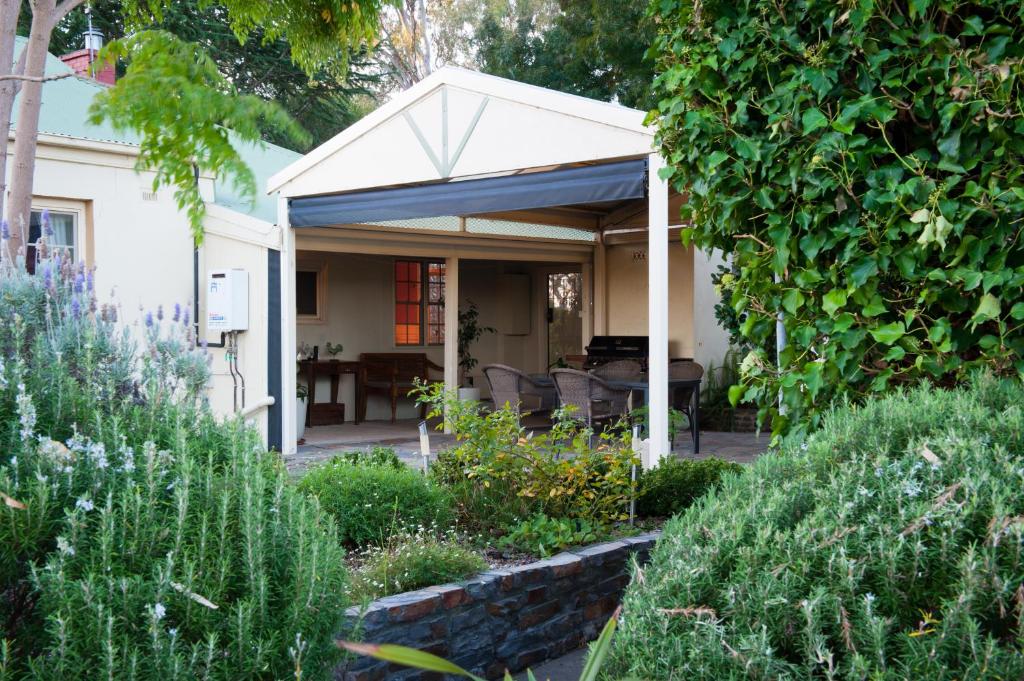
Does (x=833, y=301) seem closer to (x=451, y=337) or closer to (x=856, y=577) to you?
(x=856, y=577)

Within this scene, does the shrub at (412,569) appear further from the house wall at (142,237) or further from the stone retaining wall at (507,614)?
the house wall at (142,237)

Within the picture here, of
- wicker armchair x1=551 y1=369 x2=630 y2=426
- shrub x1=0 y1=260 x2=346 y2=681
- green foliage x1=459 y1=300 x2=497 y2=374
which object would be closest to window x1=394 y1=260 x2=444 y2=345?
green foliage x1=459 y1=300 x2=497 y2=374

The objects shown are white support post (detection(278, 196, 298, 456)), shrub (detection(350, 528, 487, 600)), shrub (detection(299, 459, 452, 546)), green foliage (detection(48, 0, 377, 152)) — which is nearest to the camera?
shrub (detection(350, 528, 487, 600))

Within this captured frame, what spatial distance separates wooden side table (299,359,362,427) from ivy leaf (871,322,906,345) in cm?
1069

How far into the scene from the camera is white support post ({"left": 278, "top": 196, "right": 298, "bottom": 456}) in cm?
1033

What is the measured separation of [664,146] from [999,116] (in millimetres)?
1436

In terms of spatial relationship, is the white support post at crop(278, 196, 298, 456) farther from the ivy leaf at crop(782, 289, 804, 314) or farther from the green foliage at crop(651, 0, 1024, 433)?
the ivy leaf at crop(782, 289, 804, 314)

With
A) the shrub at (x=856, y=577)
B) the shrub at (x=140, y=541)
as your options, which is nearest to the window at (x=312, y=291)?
the shrub at (x=140, y=541)

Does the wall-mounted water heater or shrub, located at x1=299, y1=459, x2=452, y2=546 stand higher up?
the wall-mounted water heater

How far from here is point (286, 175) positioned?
33.2 feet

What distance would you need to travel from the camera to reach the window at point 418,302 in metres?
15.3

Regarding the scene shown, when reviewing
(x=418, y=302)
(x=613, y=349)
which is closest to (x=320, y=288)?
(x=418, y=302)

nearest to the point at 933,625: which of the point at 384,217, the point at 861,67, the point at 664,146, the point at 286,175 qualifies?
the point at 861,67

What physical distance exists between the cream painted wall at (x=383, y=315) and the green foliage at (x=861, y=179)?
10.6 meters
